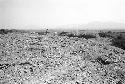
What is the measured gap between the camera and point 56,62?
12.6m

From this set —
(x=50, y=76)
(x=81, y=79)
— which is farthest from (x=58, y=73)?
(x=81, y=79)

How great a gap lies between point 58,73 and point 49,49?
3616 millimetres

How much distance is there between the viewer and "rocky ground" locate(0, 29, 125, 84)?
10.8 m

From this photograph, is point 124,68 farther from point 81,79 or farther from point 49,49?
point 49,49

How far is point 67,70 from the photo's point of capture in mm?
11758

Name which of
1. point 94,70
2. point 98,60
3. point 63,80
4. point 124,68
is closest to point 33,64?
point 63,80

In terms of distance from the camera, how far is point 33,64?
11977 mm

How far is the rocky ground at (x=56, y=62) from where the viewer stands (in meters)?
10.8

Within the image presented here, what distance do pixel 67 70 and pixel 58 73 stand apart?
29.8 inches

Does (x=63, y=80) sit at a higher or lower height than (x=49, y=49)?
lower

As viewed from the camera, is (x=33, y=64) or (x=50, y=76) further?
(x=33, y=64)

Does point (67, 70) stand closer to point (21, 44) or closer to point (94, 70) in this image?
point (94, 70)

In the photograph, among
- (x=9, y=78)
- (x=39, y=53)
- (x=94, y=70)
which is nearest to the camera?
(x=9, y=78)

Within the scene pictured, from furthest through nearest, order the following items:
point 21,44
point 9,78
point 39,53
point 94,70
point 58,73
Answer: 1. point 21,44
2. point 39,53
3. point 94,70
4. point 58,73
5. point 9,78
